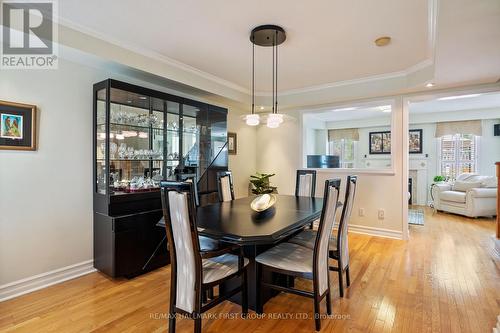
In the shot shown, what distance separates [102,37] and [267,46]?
5.41 feet

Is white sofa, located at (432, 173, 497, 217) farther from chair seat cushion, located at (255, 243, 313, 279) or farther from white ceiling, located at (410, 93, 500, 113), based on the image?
chair seat cushion, located at (255, 243, 313, 279)

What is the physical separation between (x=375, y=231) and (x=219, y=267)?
3.30 metres

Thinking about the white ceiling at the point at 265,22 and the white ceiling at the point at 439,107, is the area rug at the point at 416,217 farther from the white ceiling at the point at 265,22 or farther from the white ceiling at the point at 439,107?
the white ceiling at the point at 265,22

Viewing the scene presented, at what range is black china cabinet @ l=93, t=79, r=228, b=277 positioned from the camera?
2.76 meters

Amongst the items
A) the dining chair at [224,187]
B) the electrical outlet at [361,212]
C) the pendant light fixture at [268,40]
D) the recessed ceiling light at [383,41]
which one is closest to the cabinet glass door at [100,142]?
the dining chair at [224,187]

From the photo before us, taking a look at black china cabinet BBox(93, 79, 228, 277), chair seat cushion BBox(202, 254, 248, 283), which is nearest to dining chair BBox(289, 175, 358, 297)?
chair seat cushion BBox(202, 254, 248, 283)

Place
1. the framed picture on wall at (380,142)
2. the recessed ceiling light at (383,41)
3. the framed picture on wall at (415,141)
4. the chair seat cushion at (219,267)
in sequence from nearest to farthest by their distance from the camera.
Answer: the chair seat cushion at (219,267), the recessed ceiling light at (383,41), the framed picture on wall at (415,141), the framed picture on wall at (380,142)

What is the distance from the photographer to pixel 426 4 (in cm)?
211

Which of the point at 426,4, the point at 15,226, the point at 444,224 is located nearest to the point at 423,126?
the point at 444,224

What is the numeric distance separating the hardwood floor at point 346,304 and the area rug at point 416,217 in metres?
1.92

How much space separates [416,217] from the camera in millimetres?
5664

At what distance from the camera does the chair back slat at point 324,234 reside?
1962 millimetres

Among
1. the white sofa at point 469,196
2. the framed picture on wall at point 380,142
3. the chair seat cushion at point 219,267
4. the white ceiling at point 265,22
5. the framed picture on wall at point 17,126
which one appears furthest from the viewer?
the framed picture on wall at point 380,142

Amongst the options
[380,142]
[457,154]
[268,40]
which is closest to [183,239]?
[268,40]
